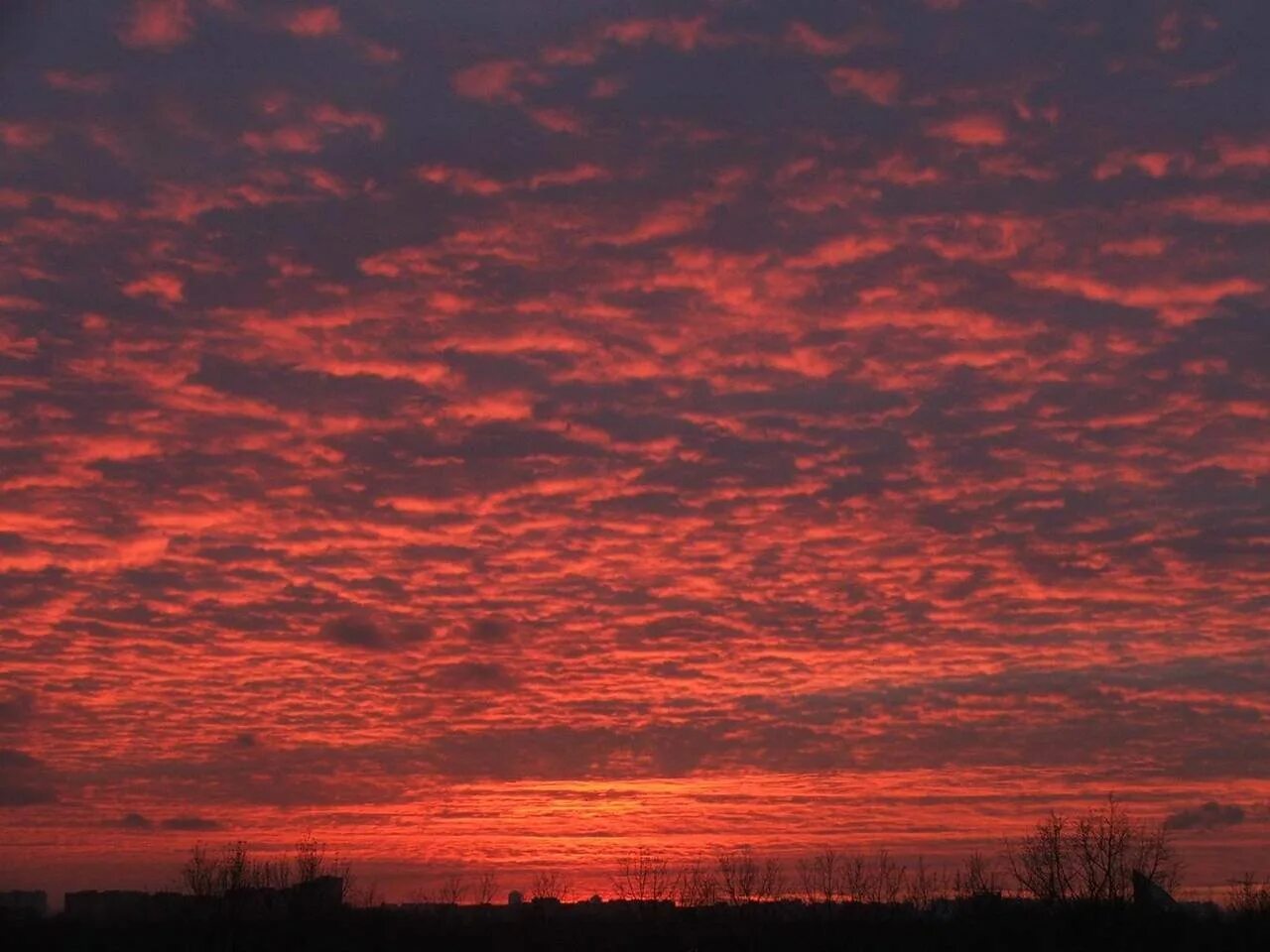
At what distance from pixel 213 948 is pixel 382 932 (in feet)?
29.5

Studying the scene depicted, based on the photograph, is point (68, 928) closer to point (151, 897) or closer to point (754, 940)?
point (151, 897)

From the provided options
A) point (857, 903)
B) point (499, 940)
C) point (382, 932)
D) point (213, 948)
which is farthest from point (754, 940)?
point (213, 948)

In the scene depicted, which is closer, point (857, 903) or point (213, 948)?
point (213, 948)

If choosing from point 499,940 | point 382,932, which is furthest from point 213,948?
point 499,940

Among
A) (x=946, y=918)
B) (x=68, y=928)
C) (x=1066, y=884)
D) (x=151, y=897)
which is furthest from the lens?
(x=151, y=897)

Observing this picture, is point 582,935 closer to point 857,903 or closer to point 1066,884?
point 857,903

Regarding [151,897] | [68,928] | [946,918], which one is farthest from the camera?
[151,897]

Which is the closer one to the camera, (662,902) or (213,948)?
(213,948)

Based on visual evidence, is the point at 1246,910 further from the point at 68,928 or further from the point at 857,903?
the point at 68,928

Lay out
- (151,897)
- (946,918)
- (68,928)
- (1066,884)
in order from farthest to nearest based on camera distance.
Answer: (151,897) → (68,928) → (946,918) → (1066,884)

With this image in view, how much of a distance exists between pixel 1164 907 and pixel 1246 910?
3637 millimetres

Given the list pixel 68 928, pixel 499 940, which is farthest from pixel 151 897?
pixel 499 940

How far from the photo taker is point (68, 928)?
77.6 meters

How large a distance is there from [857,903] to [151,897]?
4091 centimetres
